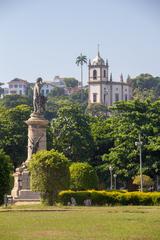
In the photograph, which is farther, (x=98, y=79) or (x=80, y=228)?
(x=98, y=79)

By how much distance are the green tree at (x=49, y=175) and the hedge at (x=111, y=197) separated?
592 mm

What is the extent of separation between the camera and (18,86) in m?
158

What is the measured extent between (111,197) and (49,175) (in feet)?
12.1

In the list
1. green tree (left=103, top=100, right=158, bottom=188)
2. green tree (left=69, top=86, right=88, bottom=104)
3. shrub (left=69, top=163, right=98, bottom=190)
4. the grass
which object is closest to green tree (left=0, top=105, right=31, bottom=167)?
green tree (left=103, top=100, right=158, bottom=188)

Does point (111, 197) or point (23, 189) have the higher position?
point (23, 189)

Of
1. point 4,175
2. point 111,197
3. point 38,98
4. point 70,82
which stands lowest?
point 111,197

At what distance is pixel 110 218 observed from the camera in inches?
720

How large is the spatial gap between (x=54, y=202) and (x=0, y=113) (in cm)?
3161

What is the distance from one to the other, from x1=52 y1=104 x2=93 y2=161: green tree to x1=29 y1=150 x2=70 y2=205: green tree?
2331 cm

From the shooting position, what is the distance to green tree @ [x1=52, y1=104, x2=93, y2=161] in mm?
53250

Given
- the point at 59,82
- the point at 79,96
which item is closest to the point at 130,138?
the point at 79,96

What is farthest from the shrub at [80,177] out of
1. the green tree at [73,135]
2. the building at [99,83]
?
the building at [99,83]

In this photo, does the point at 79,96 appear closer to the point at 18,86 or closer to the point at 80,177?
the point at 18,86

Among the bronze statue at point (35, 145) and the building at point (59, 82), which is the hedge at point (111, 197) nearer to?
the bronze statue at point (35, 145)
